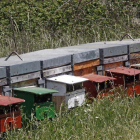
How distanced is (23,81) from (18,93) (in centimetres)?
26

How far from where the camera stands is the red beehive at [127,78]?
6253 mm

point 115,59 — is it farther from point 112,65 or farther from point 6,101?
point 6,101

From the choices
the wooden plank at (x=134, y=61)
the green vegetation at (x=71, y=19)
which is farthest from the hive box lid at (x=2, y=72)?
the green vegetation at (x=71, y=19)

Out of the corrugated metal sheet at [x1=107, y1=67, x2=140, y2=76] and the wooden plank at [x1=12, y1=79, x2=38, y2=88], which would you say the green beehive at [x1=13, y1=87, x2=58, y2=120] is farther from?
the corrugated metal sheet at [x1=107, y1=67, x2=140, y2=76]

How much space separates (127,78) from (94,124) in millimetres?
2021

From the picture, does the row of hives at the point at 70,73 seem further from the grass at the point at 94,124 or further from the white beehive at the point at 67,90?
the grass at the point at 94,124

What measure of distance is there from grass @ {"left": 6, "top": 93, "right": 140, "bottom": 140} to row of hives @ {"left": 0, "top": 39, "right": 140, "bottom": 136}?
239 mm

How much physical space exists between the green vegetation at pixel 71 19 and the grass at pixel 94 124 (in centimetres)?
423

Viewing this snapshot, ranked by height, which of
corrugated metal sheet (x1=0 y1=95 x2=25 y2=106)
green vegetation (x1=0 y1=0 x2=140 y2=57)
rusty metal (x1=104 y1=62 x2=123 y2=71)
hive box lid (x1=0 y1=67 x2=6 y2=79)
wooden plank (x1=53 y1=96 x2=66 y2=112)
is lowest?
wooden plank (x1=53 y1=96 x2=66 y2=112)

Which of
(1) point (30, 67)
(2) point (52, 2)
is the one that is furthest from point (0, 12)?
(1) point (30, 67)

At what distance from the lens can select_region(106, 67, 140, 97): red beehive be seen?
6.25 metres

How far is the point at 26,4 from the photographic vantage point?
12133mm

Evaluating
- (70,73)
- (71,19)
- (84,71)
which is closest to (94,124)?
(70,73)

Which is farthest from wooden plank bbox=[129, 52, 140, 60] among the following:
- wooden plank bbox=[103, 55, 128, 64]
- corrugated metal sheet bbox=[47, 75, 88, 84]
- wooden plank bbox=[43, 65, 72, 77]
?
corrugated metal sheet bbox=[47, 75, 88, 84]
